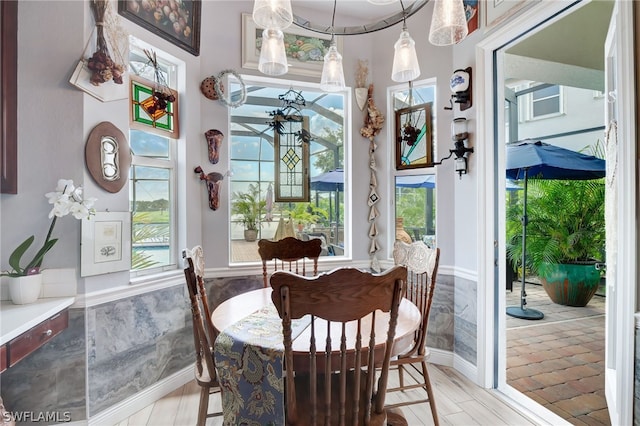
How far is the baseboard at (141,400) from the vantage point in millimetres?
1963

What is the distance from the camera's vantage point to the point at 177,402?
2.25 metres

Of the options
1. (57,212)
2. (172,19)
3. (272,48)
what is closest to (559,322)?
(272,48)

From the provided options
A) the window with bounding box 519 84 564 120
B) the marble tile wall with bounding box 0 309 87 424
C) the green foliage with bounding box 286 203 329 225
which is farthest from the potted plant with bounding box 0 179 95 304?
the window with bounding box 519 84 564 120

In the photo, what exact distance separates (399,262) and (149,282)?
175 centimetres

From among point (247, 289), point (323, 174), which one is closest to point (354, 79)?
point (323, 174)

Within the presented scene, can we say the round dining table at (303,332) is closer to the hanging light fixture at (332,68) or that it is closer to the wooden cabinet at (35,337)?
the wooden cabinet at (35,337)

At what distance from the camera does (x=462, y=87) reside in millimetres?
2479

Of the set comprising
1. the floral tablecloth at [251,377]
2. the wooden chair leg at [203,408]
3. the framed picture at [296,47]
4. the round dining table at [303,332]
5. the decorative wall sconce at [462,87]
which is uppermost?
the framed picture at [296,47]

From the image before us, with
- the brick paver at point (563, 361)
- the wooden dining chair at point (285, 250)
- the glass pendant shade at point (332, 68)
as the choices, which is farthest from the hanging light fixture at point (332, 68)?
the brick paver at point (563, 361)

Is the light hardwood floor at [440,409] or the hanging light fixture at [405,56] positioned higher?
the hanging light fixture at [405,56]

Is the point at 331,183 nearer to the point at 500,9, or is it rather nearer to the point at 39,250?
the point at 500,9

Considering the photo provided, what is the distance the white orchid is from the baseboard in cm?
97

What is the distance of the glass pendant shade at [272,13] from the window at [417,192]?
188cm

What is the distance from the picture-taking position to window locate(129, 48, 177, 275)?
2.33 m
